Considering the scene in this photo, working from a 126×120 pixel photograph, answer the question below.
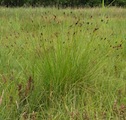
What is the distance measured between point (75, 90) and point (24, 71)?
46cm

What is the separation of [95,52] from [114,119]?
2.72 feet

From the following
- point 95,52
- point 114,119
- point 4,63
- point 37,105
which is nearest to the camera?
point 114,119

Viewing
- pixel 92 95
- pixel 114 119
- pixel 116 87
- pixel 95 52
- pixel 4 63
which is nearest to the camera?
pixel 114 119

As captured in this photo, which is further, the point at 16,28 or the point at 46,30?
the point at 16,28

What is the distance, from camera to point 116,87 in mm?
2383

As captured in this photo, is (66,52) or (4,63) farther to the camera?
(4,63)

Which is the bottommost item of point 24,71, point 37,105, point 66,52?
point 37,105

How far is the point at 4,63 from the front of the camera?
273 centimetres

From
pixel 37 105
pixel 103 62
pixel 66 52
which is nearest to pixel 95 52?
pixel 103 62

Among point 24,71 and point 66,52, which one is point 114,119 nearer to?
point 66,52

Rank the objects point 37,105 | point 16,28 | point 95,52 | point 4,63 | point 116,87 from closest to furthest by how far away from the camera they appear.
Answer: point 37,105
point 116,87
point 95,52
point 4,63
point 16,28

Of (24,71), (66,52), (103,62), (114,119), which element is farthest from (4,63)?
(114,119)

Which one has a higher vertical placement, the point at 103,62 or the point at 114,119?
the point at 103,62

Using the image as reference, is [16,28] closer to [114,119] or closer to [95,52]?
[95,52]
